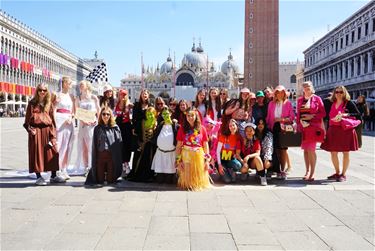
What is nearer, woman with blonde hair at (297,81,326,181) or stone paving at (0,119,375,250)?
stone paving at (0,119,375,250)

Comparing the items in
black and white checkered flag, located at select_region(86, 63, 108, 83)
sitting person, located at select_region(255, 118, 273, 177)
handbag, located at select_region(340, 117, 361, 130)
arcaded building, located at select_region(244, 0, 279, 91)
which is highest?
arcaded building, located at select_region(244, 0, 279, 91)

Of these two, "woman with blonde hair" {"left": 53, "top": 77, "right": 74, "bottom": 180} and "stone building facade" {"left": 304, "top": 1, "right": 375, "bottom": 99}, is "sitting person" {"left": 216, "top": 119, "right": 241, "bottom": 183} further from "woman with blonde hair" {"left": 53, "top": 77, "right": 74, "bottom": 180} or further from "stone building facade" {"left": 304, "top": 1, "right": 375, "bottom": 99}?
"stone building facade" {"left": 304, "top": 1, "right": 375, "bottom": 99}

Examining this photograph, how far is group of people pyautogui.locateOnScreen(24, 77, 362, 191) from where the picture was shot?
19.8ft

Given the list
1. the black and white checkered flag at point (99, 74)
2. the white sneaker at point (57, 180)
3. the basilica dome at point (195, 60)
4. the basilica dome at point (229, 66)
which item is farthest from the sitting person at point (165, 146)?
the basilica dome at point (229, 66)

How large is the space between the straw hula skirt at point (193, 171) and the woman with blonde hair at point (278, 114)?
1550 millimetres

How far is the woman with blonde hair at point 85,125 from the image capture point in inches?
266

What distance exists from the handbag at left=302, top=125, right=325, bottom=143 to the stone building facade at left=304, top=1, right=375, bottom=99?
30.3m

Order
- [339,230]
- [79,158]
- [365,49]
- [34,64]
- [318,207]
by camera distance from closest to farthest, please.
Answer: [339,230]
[318,207]
[79,158]
[365,49]
[34,64]

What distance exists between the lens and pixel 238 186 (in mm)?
6074

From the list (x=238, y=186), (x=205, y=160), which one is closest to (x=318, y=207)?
(x=238, y=186)

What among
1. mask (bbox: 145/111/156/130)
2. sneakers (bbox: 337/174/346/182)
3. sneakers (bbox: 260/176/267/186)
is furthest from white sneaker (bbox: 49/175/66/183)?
sneakers (bbox: 337/174/346/182)

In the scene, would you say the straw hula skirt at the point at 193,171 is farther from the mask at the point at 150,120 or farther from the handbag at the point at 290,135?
the handbag at the point at 290,135

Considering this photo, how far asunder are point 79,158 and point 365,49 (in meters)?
35.8

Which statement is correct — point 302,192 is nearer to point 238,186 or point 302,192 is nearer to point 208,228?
point 238,186
